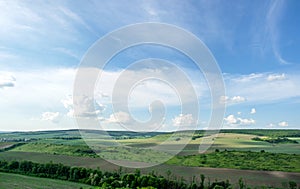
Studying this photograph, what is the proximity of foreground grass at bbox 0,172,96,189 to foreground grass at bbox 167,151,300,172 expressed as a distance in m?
25.8

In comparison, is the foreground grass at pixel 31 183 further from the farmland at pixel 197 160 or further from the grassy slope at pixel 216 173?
the farmland at pixel 197 160

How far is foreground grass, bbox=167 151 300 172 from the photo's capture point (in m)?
65.1

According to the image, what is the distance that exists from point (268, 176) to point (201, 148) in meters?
28.9

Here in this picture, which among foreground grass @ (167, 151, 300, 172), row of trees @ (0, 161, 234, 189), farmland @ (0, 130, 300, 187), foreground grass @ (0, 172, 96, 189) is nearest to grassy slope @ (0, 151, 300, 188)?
farmland @ (0, 130, 300, 187)

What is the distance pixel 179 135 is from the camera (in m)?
81.9

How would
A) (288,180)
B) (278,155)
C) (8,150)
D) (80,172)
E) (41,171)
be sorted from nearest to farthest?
1. (288,180)
2. (80,172)
3. (41,171)
4. (278,155)
5. (8,150)

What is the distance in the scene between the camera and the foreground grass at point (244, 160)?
213ft

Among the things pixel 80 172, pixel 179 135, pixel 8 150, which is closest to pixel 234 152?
pixel 179 135

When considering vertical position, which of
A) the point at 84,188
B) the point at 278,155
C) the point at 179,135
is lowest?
the point at 84,188

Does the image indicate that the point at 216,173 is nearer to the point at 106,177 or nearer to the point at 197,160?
the point at 197,160

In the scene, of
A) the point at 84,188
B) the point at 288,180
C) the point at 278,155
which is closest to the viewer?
the point at 84,188

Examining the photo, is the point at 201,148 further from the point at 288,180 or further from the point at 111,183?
the point at 111,183

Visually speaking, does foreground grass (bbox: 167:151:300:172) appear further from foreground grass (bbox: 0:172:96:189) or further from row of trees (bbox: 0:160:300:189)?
foreground grass (bbox: 0:172:96:189)

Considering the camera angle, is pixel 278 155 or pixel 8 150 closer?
pixel 278 155
